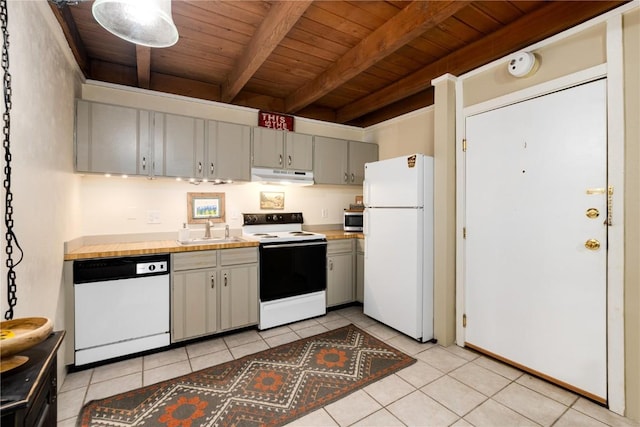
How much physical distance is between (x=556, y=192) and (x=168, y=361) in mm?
3290

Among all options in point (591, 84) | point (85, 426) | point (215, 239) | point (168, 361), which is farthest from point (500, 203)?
point (85, 426)

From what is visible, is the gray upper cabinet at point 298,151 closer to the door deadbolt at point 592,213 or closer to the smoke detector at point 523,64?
the smoke detector at point 523,64

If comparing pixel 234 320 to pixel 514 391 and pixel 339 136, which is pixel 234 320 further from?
pixel 339 136

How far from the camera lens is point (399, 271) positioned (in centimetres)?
296

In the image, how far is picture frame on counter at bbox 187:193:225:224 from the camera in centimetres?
321

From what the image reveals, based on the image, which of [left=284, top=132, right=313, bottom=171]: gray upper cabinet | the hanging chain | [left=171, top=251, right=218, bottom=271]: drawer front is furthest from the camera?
[left=284, top=132, right=313, bottom=171]: gray upper cabinet

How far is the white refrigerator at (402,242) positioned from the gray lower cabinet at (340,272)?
0.42 m

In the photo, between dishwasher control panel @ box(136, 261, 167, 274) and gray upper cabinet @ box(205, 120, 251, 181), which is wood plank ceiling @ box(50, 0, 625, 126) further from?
dishwasher control panel @ box(136, 261, 167, 274)

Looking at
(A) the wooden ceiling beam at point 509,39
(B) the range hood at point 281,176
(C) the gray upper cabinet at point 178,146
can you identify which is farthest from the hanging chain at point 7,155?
(A) the wooden ceiling beam at point 509,39

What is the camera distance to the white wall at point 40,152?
4.71 ft

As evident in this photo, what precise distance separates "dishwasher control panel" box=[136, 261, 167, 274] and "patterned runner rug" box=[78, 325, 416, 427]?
886 millimetres

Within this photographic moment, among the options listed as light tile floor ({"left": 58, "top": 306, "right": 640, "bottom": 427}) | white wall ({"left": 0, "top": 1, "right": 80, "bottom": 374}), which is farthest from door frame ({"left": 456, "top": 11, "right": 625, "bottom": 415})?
white wall ({"left": 0, "top": 1, "right": 80, "bottom": 374})

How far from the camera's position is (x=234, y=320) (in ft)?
9.57

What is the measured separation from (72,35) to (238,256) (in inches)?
85.5
